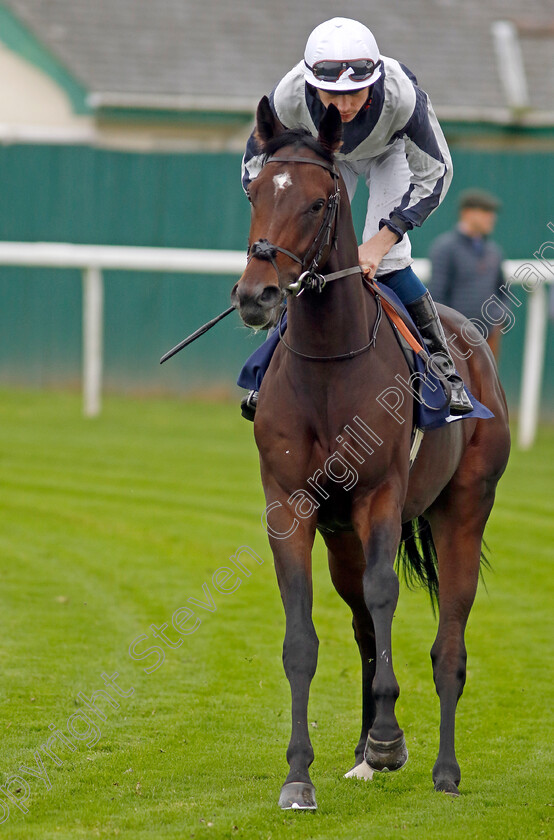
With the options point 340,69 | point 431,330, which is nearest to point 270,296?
point 340,69

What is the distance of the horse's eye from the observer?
13.0 ft

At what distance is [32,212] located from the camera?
544 inches

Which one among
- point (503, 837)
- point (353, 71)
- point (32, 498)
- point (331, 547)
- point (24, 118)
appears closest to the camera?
point (503, 837)

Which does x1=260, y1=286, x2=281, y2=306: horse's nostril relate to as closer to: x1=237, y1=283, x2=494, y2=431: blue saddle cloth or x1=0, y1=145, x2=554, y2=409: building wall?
x1=237, y1=283, x2=494, y2=431: blue saddle cloth

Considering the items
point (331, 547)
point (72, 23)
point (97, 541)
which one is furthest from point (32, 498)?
point (72, 23)

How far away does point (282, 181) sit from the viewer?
12.8ft

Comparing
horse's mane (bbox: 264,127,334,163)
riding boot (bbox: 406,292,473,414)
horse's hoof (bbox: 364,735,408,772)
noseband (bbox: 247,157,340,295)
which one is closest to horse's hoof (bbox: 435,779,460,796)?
horse's hoof (bbox: 364,735,408,772)

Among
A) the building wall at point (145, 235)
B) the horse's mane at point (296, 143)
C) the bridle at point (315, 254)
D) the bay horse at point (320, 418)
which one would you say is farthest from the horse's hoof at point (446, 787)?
the building wall at point (145, 235)

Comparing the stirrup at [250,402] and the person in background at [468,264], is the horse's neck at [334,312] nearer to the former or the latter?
the stirrup at [250,402]

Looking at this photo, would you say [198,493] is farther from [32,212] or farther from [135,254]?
[32,212]

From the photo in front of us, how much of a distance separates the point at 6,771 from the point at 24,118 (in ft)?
46.2

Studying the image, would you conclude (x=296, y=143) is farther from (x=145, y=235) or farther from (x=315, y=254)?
(x=145, y=235)

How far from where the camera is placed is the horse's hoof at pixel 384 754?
13.6 ft

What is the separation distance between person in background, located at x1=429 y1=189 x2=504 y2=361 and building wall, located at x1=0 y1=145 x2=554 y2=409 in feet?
11.1
